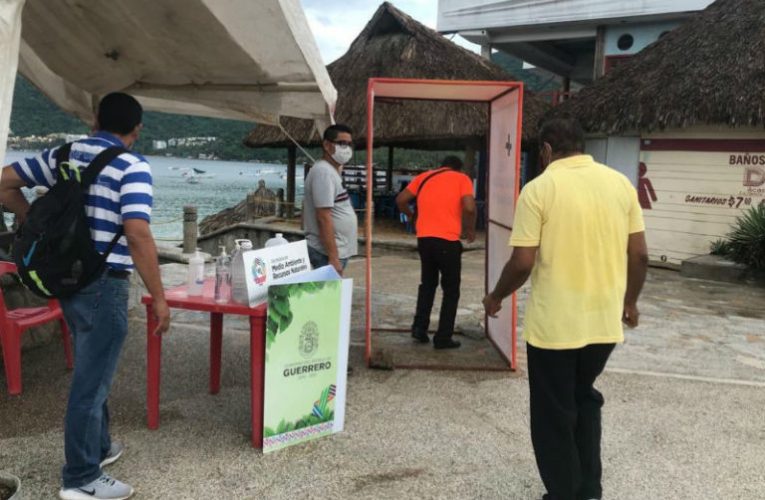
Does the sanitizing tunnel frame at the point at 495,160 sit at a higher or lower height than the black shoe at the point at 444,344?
higher

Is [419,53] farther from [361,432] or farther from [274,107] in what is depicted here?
[361,432]

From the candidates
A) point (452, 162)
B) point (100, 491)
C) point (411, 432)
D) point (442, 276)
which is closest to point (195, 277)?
point (100, 491)

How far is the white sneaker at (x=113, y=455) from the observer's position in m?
3.33

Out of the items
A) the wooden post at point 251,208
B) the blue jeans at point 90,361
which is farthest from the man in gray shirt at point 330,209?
the wooden post at point 251,208

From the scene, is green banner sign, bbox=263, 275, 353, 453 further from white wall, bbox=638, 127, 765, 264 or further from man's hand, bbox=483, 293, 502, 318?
white wall, bbox=638, 127, 765, 264

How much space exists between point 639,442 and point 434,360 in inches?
76.4

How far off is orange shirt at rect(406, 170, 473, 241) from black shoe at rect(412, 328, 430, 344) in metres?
0.99

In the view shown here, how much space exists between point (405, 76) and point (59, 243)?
12.6 m

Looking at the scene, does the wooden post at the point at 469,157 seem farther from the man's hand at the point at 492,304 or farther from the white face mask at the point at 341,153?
the man's hand at the point at 492,304

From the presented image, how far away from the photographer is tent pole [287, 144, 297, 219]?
57.0ft

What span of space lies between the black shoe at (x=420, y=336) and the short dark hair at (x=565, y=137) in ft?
11.0

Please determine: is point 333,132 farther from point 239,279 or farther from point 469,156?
point 469,156

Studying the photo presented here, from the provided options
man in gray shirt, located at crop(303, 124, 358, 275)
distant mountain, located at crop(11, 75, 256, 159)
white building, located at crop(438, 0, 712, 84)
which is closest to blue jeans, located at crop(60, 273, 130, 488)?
man in gray shirt, located at crop(303, 124, 358, 275)

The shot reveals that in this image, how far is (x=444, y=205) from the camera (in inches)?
217
